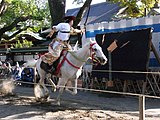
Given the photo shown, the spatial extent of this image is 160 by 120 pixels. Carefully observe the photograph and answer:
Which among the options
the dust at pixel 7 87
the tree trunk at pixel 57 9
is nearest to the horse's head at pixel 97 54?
the dust at pixel 7 87

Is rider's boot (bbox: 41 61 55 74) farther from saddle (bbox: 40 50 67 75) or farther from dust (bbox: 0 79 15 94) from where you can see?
dust (bbox: 0 79 15 94)

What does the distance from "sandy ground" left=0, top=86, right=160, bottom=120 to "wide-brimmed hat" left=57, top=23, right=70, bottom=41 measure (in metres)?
2.12

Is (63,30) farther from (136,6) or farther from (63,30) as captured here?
(136,6)

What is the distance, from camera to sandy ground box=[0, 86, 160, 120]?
8739 mm

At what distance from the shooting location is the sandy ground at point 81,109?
8739mm

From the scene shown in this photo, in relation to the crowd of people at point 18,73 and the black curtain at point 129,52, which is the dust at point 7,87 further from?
the black curtain at point 129,52

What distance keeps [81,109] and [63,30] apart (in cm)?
245

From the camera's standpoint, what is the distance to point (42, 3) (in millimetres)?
33781

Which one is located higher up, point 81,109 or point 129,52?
point 129,52

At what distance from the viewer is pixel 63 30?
34.0ft

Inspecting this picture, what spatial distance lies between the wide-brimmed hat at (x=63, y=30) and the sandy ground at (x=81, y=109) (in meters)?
2.12

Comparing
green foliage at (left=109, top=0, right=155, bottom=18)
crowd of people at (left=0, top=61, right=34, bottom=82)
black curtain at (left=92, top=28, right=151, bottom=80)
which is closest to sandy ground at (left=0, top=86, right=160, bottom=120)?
black curtain at (left=92, top=28, right=151, bottom=80)

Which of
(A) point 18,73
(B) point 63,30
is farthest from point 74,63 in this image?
(A) point 18,73

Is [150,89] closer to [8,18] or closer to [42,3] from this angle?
[8,18]
